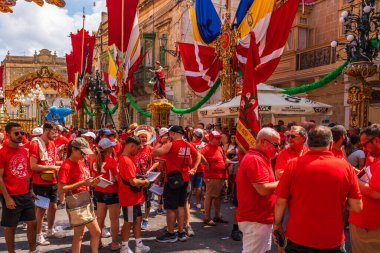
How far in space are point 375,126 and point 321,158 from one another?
1.41 metres

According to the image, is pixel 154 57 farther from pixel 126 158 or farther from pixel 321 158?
pixel 321 158

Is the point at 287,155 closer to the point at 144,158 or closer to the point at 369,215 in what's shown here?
the point at 369,215

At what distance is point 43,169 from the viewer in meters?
5.82

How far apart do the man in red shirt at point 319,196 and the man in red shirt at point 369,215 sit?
1.83ft

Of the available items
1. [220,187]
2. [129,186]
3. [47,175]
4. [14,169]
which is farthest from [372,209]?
[47,175]

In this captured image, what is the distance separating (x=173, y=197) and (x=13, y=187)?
247cm

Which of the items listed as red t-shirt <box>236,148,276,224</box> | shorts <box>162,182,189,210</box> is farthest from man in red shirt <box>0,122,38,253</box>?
red t-shirt <box>236,148,276,224</box>

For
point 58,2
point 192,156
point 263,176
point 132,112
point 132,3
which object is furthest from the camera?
point 132,112

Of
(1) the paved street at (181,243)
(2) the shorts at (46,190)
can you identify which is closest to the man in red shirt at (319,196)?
(1) the paved street at (181,243)

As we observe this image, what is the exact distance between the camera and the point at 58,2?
366 inches

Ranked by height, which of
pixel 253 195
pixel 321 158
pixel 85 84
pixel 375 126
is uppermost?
pixel 85 84

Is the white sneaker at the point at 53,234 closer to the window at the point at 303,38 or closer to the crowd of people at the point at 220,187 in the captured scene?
the crowd of people at the point at 220,187

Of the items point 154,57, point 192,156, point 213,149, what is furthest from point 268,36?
point 154,57

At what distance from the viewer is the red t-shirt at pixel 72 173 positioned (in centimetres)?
456
